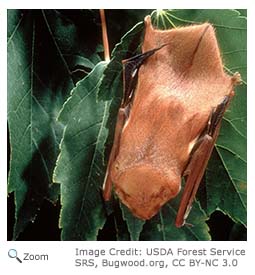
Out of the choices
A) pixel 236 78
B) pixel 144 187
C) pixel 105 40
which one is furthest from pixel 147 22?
pixel 144 187

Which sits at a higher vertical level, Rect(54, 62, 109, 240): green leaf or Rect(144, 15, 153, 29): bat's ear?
Rect(144, 15, 153, 29): bat's ear
